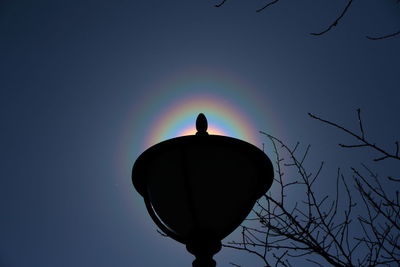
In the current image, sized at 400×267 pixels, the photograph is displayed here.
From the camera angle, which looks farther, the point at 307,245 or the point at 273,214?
the point at 273,214

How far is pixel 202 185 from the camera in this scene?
74.8 inches

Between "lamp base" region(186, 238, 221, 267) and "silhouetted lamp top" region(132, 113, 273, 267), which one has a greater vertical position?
"silhouetted lamp top" region(132, 113, 273, 267)

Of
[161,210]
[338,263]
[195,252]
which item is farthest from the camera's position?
[338,263]

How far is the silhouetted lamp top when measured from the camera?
1882 millimetres

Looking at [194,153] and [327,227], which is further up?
[327,227]

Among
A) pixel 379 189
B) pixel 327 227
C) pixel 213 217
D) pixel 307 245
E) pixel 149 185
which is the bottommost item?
pixel 213 217

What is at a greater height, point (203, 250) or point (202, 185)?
point (202, 185)

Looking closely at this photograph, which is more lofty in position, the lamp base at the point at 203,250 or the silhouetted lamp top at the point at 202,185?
the silhouetted lamp top at the point at 202,185

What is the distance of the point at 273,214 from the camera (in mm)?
4164

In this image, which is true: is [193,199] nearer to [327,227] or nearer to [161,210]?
[161,210]

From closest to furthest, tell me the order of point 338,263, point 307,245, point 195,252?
1. point 195,252
2. point 338,263
3. point 307,245

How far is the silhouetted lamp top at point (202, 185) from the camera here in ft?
6.17

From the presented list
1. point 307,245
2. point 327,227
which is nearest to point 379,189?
point 327,227

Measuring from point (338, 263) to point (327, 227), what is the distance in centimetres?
70
